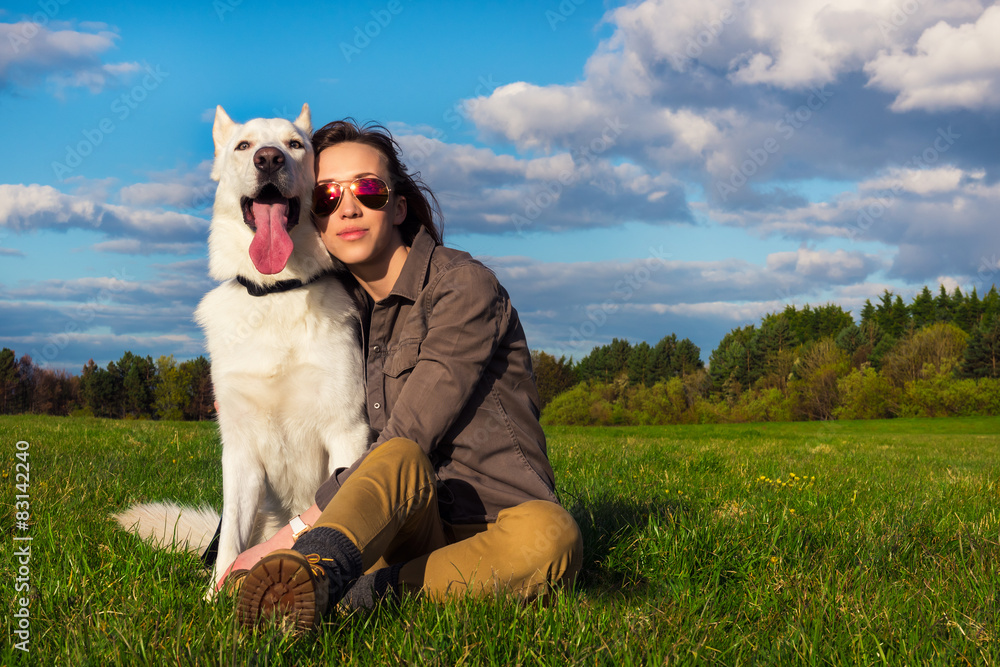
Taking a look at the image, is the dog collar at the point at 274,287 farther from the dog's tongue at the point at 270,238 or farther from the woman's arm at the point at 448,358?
the woman's arm at the point at 448,358

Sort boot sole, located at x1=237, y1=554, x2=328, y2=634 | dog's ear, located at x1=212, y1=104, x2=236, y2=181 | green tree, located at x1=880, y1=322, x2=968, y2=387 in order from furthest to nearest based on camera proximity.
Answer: green tree, located at x1=880, y1=322, x2=968, y2=387 < dog's ear, located at x1=212, y1=104, x2=236, y2=181 < boot sole, located at x1=237, y1=554, x2=328, y2=634

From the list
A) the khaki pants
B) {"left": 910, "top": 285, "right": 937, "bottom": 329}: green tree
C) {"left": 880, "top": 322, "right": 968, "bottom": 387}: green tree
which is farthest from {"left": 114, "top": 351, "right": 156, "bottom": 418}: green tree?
{"left": 910, "top": 285, "right": 937, "bottom": 329}: green tree

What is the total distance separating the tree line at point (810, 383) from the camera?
4672cm

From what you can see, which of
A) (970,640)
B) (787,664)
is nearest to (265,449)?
(787,664)

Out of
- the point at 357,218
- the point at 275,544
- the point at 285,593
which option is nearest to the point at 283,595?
the point at 285,593

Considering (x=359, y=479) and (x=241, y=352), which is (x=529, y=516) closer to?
(x=359, y=479)

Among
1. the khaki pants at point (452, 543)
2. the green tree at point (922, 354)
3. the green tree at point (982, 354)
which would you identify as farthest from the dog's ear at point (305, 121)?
the green tree at point (982, 354)

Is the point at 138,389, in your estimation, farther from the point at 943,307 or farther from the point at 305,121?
the point at 943,307

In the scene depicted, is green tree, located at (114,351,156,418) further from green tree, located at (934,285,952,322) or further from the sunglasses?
green tree, located at (934,285,952,322)

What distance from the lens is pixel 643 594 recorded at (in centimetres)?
283

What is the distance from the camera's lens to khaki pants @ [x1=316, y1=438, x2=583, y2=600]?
2223mm

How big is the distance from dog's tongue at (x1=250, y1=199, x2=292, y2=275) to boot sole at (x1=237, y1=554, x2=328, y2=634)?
4.96 feet

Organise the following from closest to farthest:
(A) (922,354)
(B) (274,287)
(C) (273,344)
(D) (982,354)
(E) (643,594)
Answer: (E) (643,594)
(C) (273,344)
(B) (274,287)
(D) (982,354)
(A) (922,354)

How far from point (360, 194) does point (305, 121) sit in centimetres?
67
